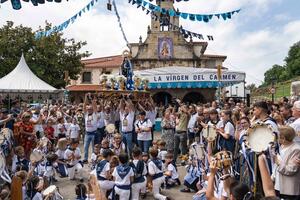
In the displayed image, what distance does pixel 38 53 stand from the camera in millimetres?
34875

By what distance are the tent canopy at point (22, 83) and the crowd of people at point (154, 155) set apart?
903cm

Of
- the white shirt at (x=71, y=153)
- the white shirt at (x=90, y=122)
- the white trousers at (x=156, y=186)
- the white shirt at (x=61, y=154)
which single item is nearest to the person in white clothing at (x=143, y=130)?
the white shirt at (x=90, y=122)

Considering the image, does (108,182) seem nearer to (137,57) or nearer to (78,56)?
(78,56)

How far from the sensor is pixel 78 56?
35875 millimetres

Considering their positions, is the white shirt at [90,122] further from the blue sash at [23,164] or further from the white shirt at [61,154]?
the blue sash at [23,164]

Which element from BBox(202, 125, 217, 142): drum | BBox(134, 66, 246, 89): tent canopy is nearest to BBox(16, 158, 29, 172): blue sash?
BBox(202, 125, 217, 142): drum

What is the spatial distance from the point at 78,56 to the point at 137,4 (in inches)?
906

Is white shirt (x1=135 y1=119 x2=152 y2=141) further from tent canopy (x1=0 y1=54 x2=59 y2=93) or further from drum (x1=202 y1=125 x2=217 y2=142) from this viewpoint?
tent canopy (x1=0 y1=54 x2=59 y2=93)

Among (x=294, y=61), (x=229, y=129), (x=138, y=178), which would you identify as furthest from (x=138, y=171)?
(x=294, y=61)

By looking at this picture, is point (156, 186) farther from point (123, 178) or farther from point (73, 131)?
point (73, 131)

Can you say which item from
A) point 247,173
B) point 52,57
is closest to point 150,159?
point 247,173

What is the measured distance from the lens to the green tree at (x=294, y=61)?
6350cm

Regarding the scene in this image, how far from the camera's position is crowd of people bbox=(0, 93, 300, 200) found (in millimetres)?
4879

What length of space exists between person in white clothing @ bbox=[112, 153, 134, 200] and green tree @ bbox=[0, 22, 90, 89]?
29.0 metres
